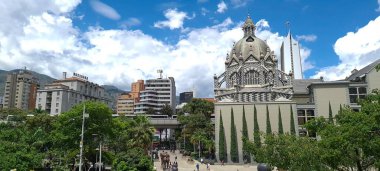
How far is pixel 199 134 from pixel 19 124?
3490 cm

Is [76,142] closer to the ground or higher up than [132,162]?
higher up

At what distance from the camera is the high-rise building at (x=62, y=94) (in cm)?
12038

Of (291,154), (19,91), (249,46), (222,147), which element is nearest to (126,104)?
(19,91)

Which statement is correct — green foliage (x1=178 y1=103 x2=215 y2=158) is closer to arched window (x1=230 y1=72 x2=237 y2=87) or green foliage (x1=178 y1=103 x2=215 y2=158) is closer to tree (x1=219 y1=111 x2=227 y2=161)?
tree (x1=219 y1=111 x2=227 y2=161)

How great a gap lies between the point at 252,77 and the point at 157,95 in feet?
276

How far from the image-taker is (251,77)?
78.4m

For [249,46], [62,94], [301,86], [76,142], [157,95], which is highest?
[249,46]

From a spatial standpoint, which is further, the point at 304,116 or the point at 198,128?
the point at 198,128

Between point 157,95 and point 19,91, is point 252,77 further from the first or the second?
point 19,91

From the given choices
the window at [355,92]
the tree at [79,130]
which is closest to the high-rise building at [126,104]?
the window at [355,92]

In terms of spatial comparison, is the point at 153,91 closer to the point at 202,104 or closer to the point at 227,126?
the point at 202,104

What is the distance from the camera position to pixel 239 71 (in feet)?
260

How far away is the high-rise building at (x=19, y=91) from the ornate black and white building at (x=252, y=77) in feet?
375

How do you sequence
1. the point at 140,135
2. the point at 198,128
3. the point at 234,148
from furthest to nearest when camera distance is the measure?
the point at 198,128 → the point at 234,148 → the point at 140,135
